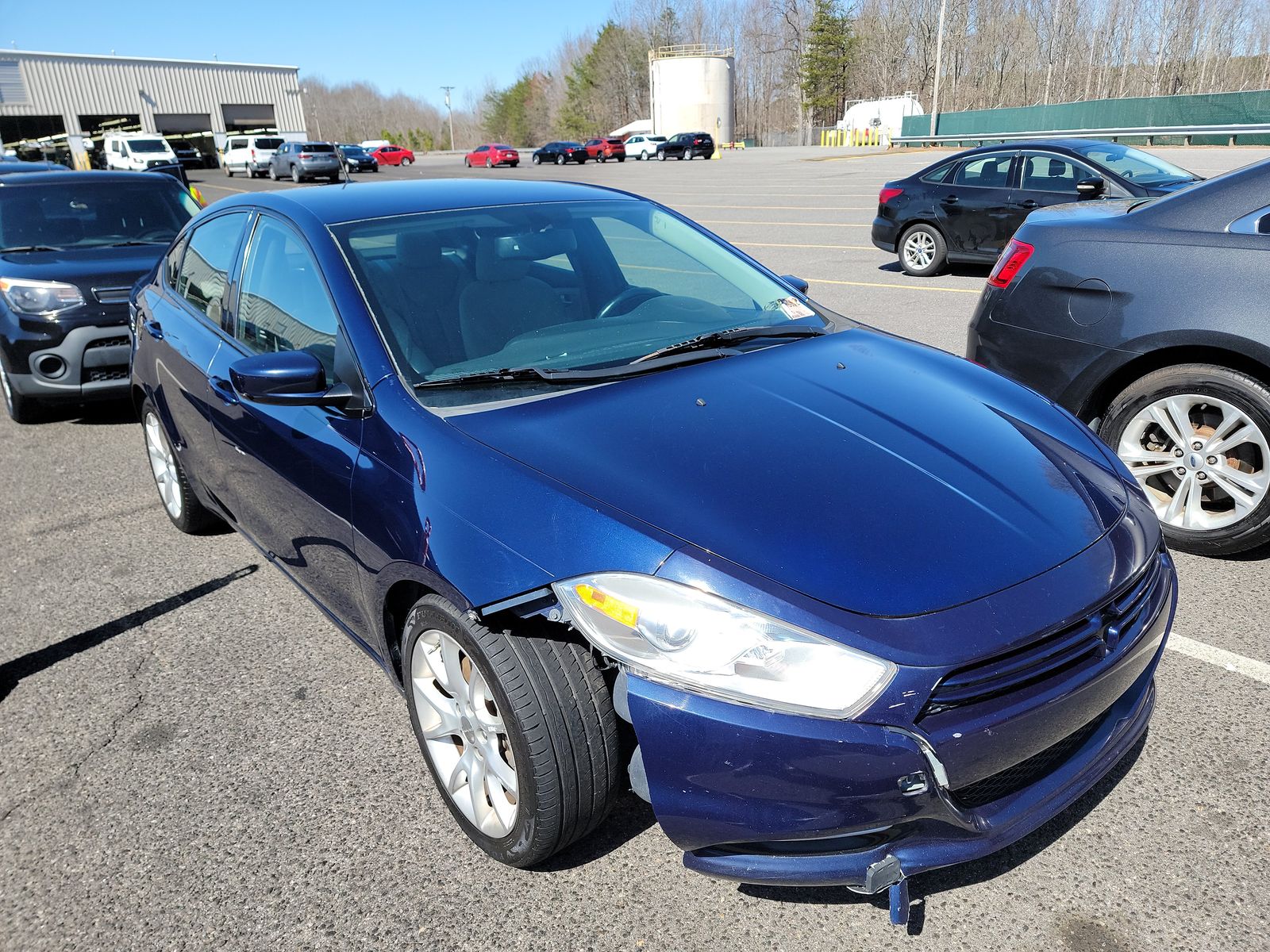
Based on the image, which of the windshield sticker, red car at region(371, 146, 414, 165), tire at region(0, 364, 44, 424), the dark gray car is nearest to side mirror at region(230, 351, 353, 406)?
the windshield sticker

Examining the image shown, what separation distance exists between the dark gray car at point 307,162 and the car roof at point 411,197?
36401mm

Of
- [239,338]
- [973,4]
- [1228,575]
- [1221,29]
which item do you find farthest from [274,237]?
[973,4]

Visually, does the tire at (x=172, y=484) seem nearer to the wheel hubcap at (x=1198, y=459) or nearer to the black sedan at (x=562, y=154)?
the wheel hubcap at (x=1198, y=459)

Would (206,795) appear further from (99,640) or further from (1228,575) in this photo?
(1228,575)

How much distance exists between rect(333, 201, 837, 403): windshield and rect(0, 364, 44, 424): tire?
4.79 metres

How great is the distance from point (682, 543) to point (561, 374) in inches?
34.9

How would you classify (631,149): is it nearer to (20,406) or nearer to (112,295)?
(112,295)

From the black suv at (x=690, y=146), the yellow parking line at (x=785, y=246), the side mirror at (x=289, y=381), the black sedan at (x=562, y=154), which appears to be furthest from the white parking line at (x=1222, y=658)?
the black sedan at (x=562, y=154)

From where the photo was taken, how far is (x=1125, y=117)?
3981 cm

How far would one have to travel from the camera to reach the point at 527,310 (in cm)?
293

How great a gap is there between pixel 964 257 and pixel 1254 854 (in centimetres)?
906

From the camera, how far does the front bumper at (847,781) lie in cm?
176

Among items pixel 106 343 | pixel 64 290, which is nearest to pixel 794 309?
pixel 106 343

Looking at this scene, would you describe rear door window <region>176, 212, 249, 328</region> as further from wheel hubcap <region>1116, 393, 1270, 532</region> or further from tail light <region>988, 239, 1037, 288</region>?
wheel hubcap <region>1116, 393, 1270, 532</region>
